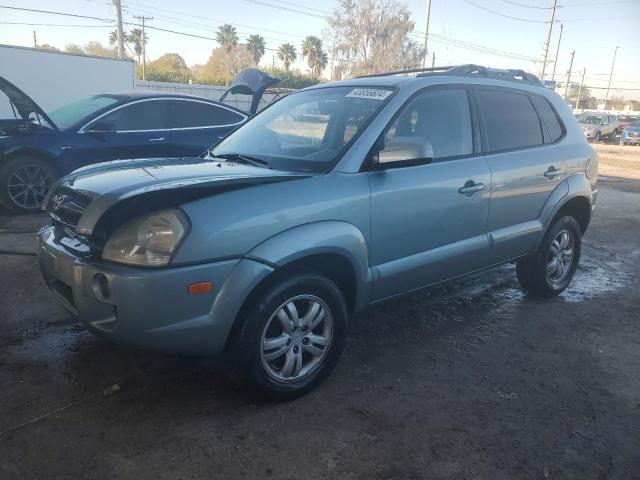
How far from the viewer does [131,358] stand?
11.0 feet

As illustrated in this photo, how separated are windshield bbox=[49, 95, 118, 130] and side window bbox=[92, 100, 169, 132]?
0.23 metres

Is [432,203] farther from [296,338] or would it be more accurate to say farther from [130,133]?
[130,133]

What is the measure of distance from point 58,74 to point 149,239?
1629 cm

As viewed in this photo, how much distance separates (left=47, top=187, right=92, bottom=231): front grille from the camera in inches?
110

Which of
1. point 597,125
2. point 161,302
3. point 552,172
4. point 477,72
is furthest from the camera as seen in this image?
point 597,125

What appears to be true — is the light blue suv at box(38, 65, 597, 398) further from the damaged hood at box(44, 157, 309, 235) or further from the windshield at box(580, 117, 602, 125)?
the windshield at box(580, 117, 602, 125)

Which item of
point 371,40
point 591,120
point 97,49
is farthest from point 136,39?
point 591,120

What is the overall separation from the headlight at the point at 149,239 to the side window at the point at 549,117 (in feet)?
11.2

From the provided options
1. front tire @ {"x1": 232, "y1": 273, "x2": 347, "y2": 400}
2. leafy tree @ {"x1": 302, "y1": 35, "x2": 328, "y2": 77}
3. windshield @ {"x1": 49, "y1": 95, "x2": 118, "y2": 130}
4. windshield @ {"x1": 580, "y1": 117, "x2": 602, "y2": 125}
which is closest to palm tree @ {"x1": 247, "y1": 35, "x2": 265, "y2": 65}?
leafy tree @ {"x1": 302, "y1": 35, "x2": 328, "y2": 77}

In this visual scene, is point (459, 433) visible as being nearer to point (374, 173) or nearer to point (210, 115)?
point (374, 173)

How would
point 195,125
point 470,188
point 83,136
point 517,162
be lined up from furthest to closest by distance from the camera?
1. point 195,125
2. point 83,136
3. point 517,162
4. point 470,188

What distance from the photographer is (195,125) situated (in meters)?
7.49

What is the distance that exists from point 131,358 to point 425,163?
2.24m

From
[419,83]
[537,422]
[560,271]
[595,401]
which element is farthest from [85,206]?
[560,271]
